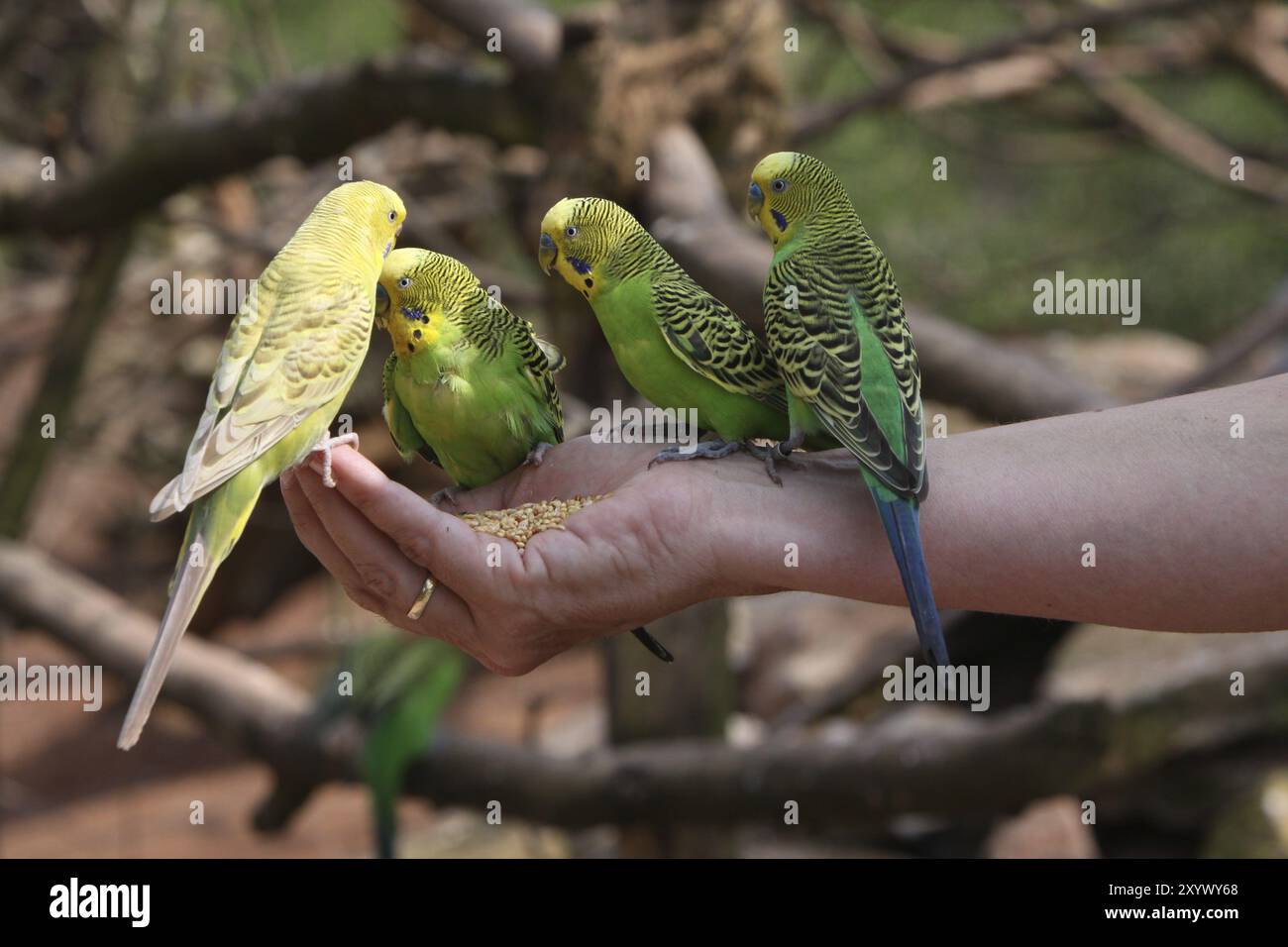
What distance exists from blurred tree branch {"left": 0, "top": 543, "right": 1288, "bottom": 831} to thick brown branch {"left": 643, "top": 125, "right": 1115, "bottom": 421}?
0.70 meters

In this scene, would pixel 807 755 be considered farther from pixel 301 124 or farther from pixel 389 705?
pixel 301 124

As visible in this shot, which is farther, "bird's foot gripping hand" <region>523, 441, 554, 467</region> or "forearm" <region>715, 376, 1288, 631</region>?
"bird's foot gripping hand" <region>523, 441, 554, 467</region>

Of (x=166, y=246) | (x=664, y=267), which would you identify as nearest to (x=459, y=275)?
(x=664, y=267)

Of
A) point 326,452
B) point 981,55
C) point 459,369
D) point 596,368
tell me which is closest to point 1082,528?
point 459,369

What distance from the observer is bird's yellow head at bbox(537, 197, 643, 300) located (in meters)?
1.58

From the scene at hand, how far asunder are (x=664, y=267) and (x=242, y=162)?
6.86ft

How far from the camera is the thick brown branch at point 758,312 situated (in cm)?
231

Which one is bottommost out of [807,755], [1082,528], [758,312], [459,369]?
[807,755]

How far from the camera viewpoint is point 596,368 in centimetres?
280

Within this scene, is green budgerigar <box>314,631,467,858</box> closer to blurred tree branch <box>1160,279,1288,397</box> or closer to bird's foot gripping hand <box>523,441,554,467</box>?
bird's foot gripping hand <box>523,441,554,467</box>

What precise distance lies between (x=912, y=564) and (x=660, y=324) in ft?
1.45

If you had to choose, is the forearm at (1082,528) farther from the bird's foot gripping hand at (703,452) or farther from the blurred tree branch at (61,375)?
the blurred tree branch at (61,375)

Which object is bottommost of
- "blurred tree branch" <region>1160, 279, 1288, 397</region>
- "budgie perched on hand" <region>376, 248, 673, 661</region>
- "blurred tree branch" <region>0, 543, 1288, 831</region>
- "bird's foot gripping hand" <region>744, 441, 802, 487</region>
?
"blurred tree branch" <region>0, 543, 1288, 831</region>

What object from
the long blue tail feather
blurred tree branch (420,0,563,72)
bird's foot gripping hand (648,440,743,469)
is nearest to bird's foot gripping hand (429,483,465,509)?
bird's foot gripping hand (648,440,743,469)
